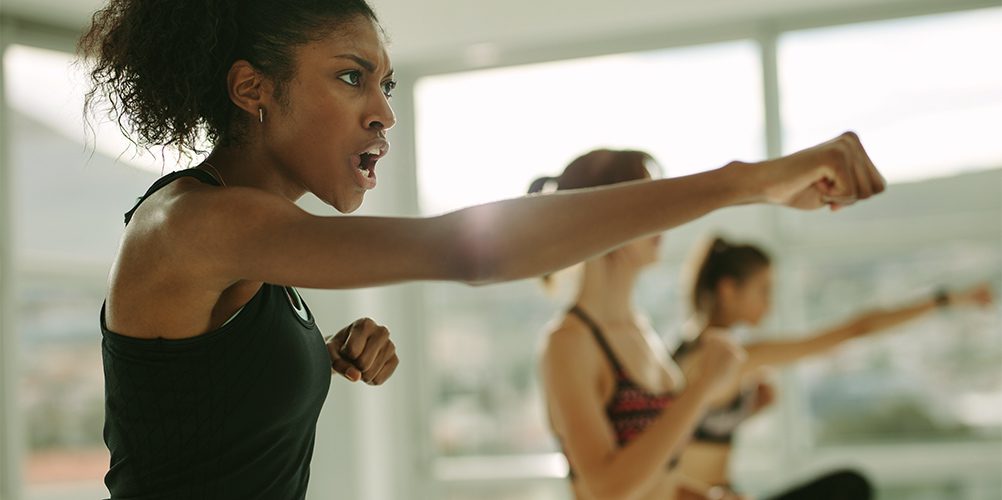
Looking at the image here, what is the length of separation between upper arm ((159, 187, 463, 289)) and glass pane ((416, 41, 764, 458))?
11.6ft

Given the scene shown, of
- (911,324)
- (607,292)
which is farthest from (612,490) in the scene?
(911,324)

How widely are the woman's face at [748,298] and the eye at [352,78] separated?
7.26ft

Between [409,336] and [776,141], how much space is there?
69.8 inches

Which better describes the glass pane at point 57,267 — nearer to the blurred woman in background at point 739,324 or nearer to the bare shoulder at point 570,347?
the blurred woman in background at point 739,324

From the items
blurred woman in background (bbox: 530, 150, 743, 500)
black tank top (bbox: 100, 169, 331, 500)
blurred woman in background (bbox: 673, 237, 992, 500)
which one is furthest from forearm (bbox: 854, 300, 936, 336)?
black tank top (bbox: 100, 169, 331, 500)

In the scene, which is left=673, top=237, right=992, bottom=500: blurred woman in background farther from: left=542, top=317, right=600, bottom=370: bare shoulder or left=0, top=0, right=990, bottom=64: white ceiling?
left=0, top=0, right=990, bottom=64: white ceiling

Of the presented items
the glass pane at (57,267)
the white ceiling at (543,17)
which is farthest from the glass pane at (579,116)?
the glass pane at (57,267)

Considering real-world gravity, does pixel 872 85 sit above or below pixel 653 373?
above

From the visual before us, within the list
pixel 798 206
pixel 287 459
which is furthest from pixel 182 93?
pixel 798 206

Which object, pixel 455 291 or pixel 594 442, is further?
pixel 455 291

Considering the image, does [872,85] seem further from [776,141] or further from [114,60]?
[114,60]

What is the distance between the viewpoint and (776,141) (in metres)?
4.15

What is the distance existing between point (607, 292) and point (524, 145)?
8.36 ft

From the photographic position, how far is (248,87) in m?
0.95
